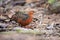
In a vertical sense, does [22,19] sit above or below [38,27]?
above

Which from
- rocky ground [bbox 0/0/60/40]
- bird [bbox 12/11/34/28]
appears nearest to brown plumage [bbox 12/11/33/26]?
bird [bbox 12/11/34/28]

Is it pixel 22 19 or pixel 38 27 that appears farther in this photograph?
pixel 38 27

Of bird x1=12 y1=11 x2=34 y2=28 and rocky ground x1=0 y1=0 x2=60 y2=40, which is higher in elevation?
bird x1=12 y1=11 x2=34 y2=28

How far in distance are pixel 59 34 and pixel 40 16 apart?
6.72 ft

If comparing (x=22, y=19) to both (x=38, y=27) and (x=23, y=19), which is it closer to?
(x=23, y=19)

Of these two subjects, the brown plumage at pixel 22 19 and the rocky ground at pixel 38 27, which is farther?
the brown plumage at pixel 22 19

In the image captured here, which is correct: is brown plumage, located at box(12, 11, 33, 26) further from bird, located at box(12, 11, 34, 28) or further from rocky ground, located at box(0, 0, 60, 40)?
rocky ground, located at box(0, 0, 60, 40)

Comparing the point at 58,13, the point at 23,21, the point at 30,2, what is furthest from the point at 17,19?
the point at 30,2

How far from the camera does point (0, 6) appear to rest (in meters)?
9.16

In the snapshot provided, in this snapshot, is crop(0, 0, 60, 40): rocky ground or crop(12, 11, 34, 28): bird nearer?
crop(0, 0, 60, 40): rocky ground

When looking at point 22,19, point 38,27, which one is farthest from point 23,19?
point 38,27

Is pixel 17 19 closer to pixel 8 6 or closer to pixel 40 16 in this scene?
pixel 40 16

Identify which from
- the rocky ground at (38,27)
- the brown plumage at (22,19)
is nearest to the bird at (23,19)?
the brown plumage at (22,19)

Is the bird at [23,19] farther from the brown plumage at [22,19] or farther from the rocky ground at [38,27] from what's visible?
the rocky ground at [38,27]
